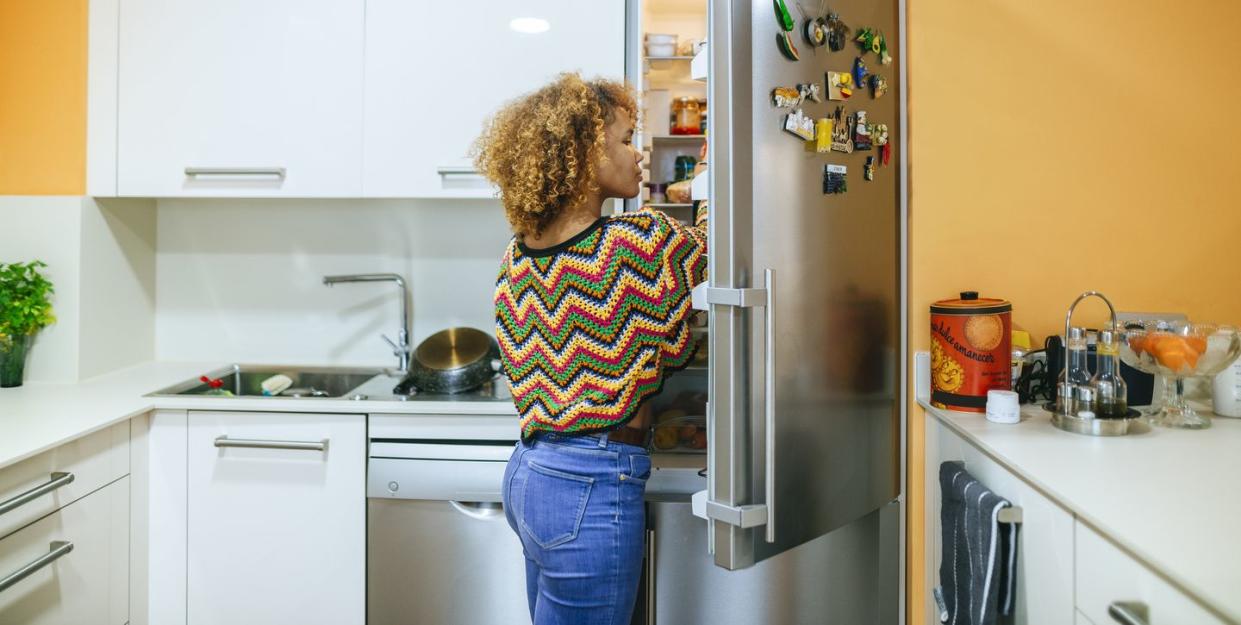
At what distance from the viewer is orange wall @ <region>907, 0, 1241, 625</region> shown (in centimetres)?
164

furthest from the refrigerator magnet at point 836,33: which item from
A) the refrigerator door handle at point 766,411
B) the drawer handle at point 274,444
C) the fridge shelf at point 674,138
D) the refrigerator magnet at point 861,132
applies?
the drawer handle at point 274,444

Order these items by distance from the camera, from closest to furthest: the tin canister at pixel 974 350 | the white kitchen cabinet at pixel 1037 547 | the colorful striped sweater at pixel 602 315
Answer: the white kitchen cabinet at pixel 1037 547
the colorful striped sweater at pixel 602 315
the tin canister at pixel 974 350

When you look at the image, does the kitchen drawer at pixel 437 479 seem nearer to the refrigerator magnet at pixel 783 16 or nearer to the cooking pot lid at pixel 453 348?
the cooking pot lid at pixel 453 348

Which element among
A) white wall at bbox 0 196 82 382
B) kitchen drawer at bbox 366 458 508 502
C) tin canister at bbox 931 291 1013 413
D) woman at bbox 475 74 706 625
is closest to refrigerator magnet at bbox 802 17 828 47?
woman at bbox 475 74 706 625

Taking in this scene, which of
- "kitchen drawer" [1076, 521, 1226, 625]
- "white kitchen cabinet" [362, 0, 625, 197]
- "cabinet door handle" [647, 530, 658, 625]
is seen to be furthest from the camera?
"white kitchen cabinet" [362, 0, 625, 197]

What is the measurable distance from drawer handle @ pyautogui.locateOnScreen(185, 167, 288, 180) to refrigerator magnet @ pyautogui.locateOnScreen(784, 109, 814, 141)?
4.86 ft

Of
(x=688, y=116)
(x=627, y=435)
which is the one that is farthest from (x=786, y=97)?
(x=688, y=116)

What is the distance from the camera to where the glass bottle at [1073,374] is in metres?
1.40

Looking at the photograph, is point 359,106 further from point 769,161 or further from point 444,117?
point 769,161

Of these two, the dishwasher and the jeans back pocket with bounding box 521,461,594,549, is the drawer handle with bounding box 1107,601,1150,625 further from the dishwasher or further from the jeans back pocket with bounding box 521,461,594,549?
the dishwasher

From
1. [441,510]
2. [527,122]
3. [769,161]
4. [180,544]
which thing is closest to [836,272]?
[769,161]

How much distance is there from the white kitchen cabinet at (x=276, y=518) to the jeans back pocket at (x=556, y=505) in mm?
838

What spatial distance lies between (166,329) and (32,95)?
2.54 ft

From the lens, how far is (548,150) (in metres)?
1.21
